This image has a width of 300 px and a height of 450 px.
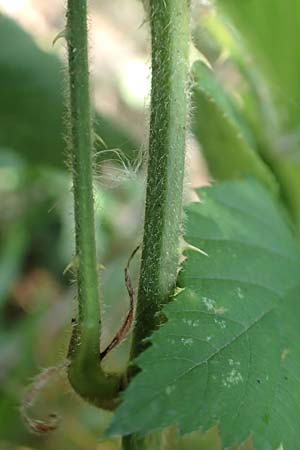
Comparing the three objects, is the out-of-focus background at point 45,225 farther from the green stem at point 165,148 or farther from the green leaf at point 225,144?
the green leaf at point 225,144

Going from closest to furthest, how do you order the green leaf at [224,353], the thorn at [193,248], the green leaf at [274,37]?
the green leaf at [224,353] < the thorn at [193,248] < the green leaf at [274,37]

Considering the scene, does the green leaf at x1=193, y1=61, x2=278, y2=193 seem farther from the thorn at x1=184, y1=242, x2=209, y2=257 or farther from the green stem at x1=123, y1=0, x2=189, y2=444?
the green stem at x1=123, y1=0, x2=189, y2=444

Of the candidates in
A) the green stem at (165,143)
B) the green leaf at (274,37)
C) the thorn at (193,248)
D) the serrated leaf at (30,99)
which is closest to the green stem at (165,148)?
the green stem at (165,143)

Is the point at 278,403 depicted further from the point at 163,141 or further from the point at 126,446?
the point at 163,141

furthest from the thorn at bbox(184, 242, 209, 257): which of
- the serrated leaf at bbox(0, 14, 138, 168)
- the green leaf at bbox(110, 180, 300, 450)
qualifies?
the serrated leaf at bbox(0, 14, 138, 168)

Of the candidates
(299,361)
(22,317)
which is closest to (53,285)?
(22,317)

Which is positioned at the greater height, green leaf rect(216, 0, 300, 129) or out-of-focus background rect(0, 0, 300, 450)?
green leaf rect(216, 0, 300, 129)

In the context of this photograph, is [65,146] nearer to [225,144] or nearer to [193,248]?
[225,144]
